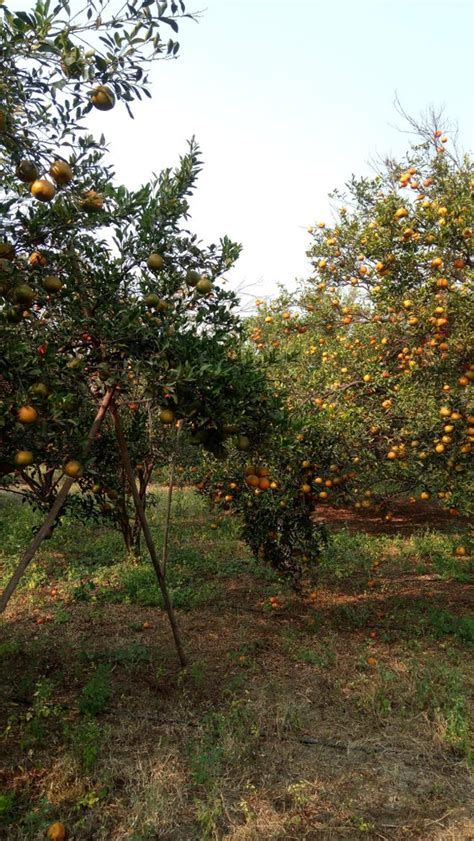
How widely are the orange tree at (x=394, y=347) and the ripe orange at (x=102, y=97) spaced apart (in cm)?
213

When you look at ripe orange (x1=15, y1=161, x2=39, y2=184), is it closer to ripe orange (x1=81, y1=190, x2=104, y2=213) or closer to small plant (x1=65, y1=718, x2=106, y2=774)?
ripe orange (x1=81, y1=190, x2=104, y2=213)

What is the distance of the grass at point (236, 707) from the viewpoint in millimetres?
3041

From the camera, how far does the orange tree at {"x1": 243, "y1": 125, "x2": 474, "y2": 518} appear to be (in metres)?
4.69

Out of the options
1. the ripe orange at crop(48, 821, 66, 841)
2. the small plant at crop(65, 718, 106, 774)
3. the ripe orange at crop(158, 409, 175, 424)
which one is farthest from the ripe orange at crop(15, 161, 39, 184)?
the small plant at crop(65, 718, 106, 774)

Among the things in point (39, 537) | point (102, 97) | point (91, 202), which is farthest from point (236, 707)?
point (102, 97)

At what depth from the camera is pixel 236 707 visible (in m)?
4.08

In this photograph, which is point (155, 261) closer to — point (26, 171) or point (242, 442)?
point (26, 171)

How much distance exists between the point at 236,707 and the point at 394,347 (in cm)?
354

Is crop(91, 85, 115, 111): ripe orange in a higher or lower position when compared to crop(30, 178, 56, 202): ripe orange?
higher

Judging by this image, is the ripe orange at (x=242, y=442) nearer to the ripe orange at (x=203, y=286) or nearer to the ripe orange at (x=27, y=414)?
the ripe orange at (x=203, y=286)

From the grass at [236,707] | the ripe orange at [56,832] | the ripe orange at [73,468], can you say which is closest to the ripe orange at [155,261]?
the ripe orange at [73,468]

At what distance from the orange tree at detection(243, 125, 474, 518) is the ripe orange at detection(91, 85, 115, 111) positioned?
7.00ft

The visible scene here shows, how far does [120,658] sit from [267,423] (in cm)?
282

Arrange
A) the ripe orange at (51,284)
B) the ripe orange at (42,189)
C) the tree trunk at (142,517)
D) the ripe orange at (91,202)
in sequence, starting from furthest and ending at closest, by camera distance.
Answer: the tree trunk at (142,517)
the ripe orange at (51,284)
the ripe orange at (91,202)
the ripe orange at (42,189)
